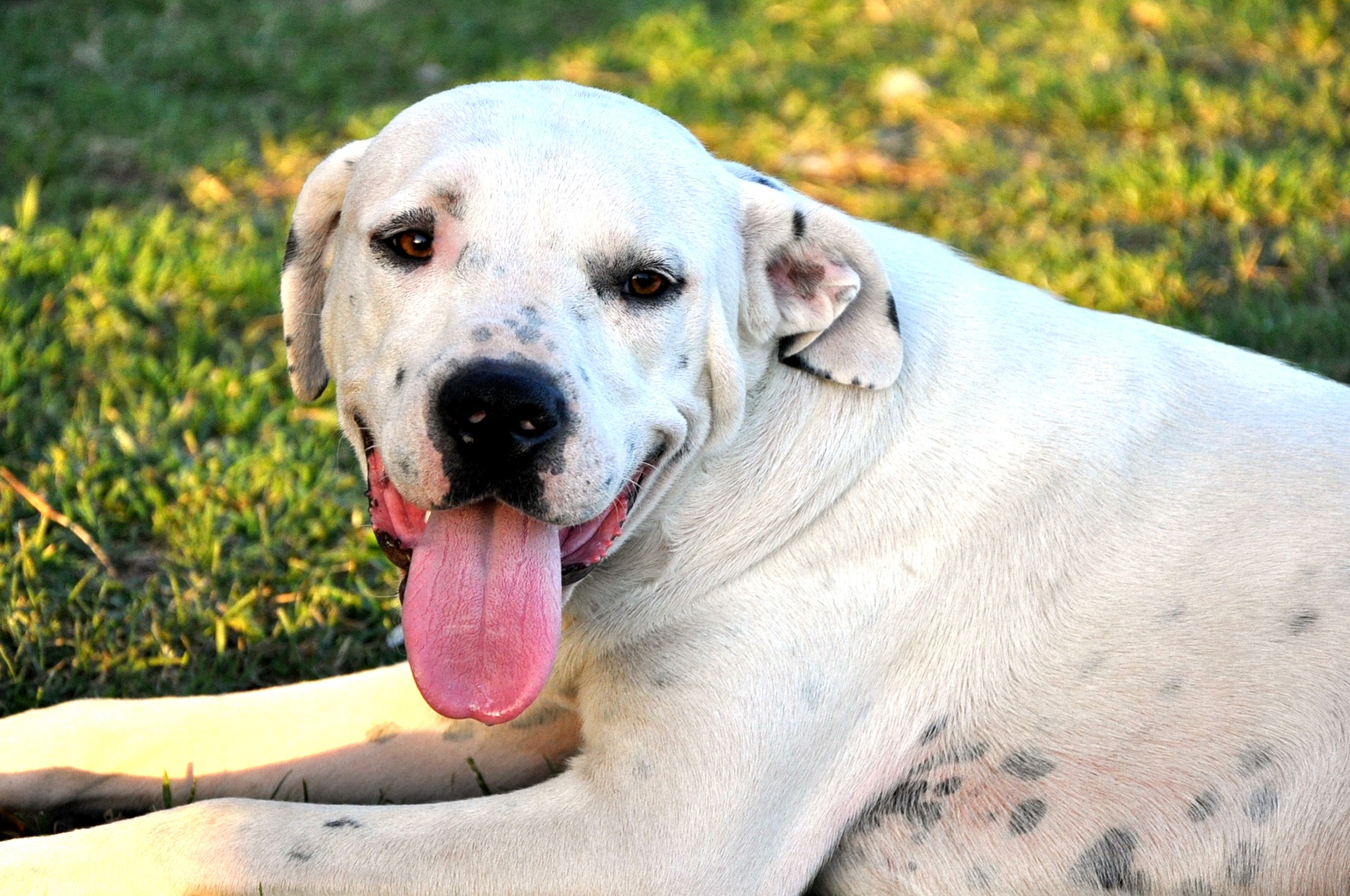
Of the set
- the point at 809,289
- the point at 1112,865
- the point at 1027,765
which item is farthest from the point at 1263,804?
the point at 809,289

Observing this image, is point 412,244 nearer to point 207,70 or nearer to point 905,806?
point 905,806

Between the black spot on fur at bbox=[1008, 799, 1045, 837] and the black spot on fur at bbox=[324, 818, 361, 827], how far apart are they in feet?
4.55


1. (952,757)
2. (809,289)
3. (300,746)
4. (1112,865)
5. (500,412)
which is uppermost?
(500,412)

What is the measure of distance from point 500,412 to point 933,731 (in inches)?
47.4

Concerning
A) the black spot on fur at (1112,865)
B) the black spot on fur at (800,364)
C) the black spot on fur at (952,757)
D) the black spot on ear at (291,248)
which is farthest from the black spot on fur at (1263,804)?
the black spot on ear at (291,248)

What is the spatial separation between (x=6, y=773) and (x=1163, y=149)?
611 cm

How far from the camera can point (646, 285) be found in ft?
9.91

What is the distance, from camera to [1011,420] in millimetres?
3191

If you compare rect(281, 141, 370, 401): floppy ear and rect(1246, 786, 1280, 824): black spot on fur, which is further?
rect(281, 141, 370, 401): floppy ear

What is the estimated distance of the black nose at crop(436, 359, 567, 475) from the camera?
2680 mm

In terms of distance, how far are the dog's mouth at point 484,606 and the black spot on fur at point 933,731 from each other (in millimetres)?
834

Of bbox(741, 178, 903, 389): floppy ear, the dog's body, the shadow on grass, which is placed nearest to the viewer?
the dog's body

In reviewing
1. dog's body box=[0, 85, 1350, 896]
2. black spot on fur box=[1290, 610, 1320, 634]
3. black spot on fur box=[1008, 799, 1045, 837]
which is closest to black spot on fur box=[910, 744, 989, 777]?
dog's body box=[0, 85, 1350, 896]

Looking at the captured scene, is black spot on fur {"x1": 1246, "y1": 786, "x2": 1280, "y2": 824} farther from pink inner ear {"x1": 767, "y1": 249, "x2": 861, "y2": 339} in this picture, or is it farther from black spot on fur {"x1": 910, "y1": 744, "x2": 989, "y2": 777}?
pink inner ear {"x1": 767, "y1": 249, "x2": 861, "y2": 339}
